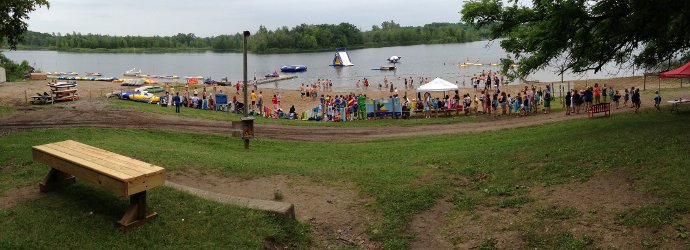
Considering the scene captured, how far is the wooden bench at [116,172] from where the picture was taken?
7359mm

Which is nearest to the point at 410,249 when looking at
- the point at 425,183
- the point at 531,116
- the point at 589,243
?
the point at 589,243

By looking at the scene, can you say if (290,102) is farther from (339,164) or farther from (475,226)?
(475,226)

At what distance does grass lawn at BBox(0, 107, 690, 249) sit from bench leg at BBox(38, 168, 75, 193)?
1.00 ft

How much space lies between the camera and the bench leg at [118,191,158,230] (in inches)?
302

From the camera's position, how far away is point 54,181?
916cm

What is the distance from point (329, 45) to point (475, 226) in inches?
7496

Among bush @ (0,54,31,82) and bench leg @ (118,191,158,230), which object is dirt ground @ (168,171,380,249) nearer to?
bench leg @ (118,191,158,230)

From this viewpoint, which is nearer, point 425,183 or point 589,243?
point 589,243

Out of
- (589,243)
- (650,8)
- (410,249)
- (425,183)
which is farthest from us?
(650,8)

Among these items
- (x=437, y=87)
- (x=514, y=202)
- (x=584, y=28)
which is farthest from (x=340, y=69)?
(x=514, y=202)

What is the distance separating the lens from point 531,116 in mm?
27594

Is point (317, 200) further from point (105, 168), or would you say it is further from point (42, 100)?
point (42, 100)

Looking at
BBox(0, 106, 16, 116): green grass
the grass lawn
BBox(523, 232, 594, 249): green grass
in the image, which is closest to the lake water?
the grass lawn

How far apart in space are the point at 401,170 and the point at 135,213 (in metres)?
7.39
